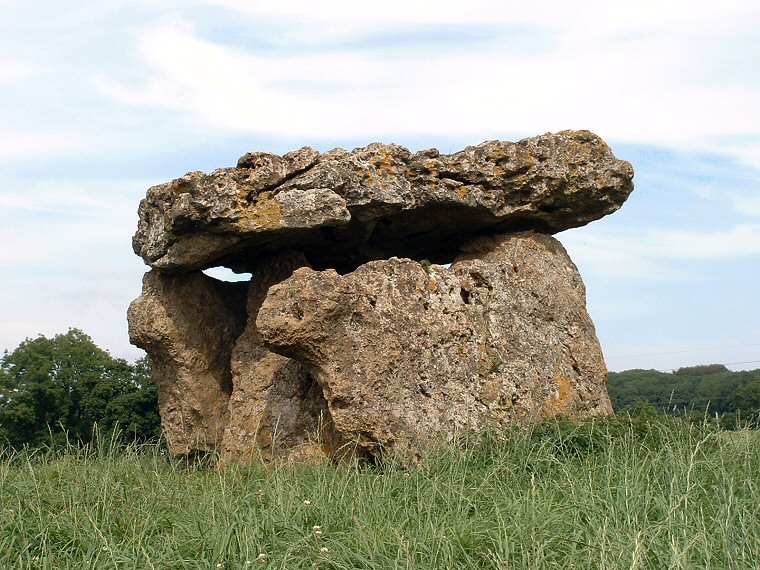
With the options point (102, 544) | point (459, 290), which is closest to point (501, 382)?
point (459, 290)

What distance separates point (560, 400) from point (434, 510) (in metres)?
3.97

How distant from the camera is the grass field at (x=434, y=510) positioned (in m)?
6.04

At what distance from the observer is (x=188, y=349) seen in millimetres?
11531

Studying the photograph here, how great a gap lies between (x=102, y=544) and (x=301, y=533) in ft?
5.39

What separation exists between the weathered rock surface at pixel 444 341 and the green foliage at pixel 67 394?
804 centimetres

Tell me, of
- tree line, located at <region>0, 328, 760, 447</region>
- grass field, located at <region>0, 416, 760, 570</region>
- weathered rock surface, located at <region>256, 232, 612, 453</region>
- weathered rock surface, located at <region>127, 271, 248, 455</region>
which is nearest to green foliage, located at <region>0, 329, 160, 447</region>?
tree line, located at <region>0, 328, 760, 447</region>

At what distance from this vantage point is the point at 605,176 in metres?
11.4

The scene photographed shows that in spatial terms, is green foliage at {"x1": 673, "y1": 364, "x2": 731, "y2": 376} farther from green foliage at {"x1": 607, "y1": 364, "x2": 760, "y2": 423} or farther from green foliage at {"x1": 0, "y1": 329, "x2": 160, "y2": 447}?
green foliage at {"x1": 0, "y1": 329, "x2": 160, "y2": 447}

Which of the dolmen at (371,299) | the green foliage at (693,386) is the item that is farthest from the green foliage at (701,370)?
the dolmen at (371,299)

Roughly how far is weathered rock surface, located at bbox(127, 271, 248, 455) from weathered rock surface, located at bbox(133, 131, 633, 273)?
18.7 inches

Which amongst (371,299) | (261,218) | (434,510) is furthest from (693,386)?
(434,510)

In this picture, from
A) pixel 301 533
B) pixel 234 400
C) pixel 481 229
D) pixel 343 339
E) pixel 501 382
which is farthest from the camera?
pixel 481 229

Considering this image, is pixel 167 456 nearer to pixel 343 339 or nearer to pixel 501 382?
pixel 343 339

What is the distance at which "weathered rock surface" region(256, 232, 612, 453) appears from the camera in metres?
9.27
